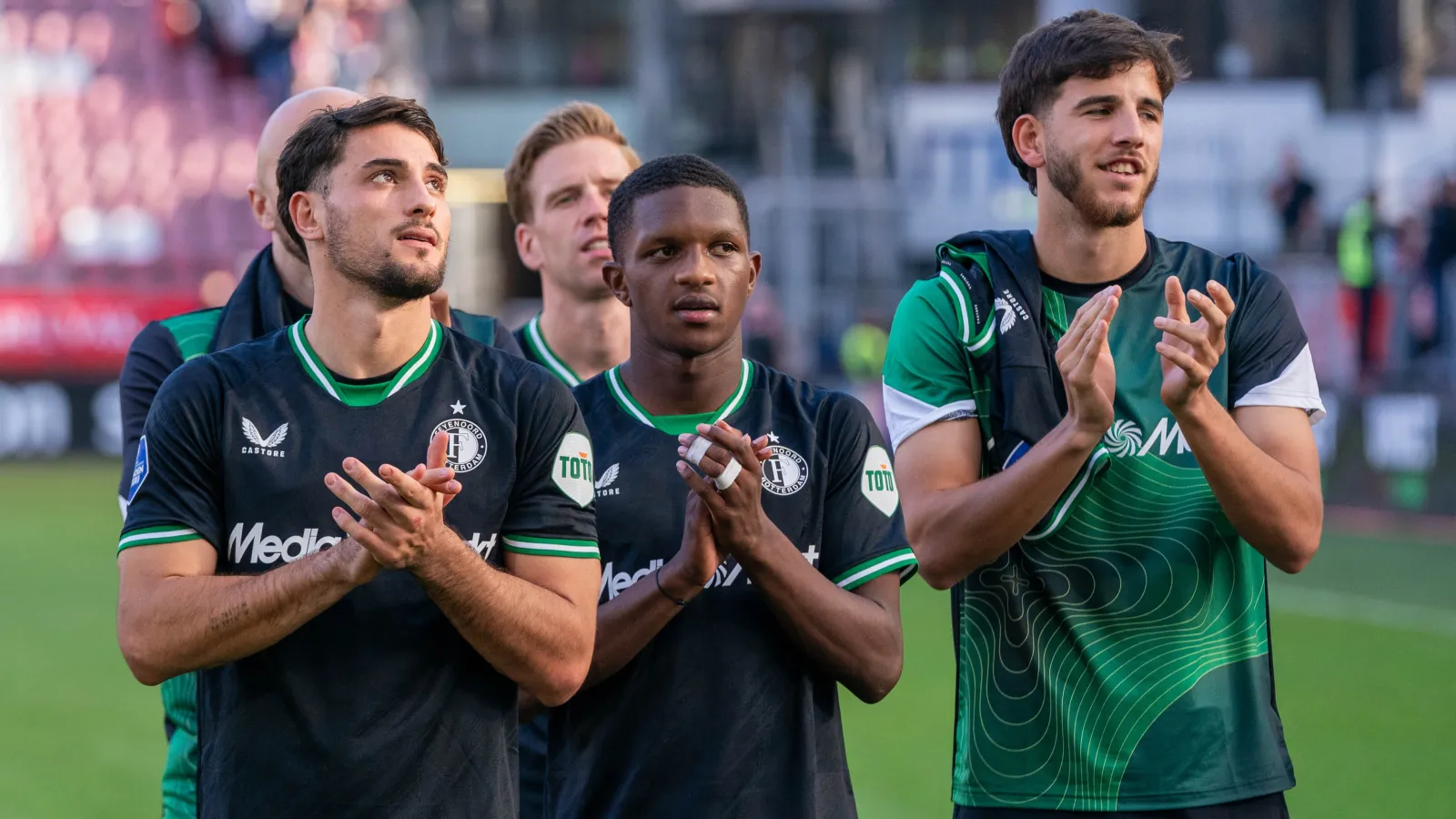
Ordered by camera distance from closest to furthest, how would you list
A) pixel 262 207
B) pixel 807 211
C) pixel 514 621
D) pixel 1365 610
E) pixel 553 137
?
pixel 514 621 → pixel 262 207 → pixel 553 137 → pixel 1365 610 → pixel 807 211

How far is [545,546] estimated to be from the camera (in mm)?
3072

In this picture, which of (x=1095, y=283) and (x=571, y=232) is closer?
(x=1095, y=283)

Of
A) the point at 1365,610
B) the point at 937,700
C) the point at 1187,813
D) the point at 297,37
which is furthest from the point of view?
the point at 297,37

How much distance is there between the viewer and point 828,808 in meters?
3.40

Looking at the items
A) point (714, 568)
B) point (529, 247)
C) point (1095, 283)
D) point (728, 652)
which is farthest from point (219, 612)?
point (529, 247)

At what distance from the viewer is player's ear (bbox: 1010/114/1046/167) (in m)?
3.57

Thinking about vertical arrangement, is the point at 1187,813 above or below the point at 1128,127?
below

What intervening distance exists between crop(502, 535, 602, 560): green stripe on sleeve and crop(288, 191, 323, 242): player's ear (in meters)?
0.67

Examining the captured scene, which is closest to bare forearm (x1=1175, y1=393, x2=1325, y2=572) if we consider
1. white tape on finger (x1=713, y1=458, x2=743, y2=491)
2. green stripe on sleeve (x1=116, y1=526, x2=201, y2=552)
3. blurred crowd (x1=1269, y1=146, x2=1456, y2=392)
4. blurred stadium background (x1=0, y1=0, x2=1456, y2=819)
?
white tape on finger (x1=713, y1=458, x2=743, y2=491)


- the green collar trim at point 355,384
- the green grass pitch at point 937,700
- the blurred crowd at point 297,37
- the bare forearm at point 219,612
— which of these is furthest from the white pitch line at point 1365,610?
the blurred crowd at point 297,37

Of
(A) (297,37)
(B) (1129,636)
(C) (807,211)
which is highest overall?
(A) (297,37)

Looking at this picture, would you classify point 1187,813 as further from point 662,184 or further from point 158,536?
point 158,536

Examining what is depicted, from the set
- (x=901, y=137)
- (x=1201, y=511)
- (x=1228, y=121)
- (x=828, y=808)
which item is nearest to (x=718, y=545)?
(x=828, y=808)

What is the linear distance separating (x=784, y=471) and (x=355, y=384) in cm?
88
